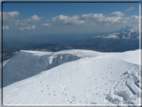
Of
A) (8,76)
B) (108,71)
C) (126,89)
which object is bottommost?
(8,76)

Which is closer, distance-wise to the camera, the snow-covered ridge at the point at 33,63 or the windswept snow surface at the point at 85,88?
the windswept snow surface at the point at 85,88

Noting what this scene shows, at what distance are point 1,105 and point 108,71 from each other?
8.40m

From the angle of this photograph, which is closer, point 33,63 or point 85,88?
point 85,88

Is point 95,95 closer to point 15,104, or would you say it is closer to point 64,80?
point 64,80

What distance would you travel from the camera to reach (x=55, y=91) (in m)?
8.16

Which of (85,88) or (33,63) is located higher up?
(33,63)

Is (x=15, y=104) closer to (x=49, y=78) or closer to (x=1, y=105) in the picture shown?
(x=1, y=105)

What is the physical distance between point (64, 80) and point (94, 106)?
3.88 metres

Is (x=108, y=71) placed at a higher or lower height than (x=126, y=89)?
higher

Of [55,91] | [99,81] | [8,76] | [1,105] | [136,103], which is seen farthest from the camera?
[8,76]

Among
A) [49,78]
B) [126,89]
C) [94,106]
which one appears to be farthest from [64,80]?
[126,89]

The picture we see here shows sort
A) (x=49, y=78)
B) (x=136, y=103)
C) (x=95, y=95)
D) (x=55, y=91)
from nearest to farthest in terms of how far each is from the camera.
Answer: (x=136, y=103) < (x=95, y=95) < (x=55, y=91) < (x=49, y=78)

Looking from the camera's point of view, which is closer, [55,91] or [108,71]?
[55,91]

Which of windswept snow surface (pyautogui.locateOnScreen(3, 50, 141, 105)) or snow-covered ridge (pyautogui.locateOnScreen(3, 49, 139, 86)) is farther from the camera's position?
snow-covered ridge (pyautogui.locateOnScreen(3, 49, 139, 86))
